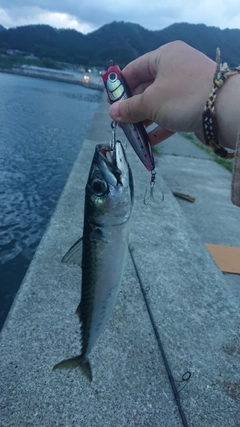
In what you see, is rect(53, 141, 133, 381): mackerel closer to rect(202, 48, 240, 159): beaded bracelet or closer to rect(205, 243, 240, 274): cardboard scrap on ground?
rect(202, 48, 240, 159): beaded bracelet

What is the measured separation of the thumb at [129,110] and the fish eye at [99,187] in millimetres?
434

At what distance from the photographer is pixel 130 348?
275 centimetres

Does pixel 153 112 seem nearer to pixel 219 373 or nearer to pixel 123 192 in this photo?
pixel 123 192

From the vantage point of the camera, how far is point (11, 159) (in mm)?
10109

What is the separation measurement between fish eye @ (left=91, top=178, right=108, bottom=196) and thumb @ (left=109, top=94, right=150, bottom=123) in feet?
1.43

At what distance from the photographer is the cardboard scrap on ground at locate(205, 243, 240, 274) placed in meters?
4.71

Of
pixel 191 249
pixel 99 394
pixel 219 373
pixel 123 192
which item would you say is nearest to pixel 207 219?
pixel 191 249

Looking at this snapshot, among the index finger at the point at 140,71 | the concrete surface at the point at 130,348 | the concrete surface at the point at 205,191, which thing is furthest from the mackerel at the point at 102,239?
the concrete surface at the point at 205,191

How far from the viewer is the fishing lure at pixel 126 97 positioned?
6.51ft

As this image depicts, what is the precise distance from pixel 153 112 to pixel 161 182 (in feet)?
16.4

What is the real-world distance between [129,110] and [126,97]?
16 centimetres

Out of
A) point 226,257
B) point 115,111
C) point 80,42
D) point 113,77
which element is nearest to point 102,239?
point 115,111

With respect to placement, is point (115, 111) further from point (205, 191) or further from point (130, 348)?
point (205, 191)

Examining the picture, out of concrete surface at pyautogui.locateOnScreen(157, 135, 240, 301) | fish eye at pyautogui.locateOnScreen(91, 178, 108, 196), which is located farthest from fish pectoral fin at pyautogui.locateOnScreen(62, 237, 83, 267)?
concrete surface at pyautogui.locateOnScreen(157, 135, 240, 301)
